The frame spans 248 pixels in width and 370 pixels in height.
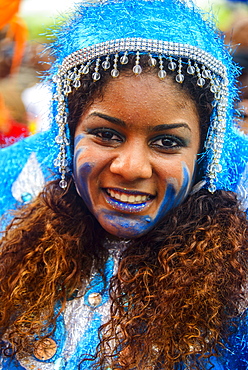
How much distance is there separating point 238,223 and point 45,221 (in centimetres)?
77

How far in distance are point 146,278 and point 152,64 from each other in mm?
706

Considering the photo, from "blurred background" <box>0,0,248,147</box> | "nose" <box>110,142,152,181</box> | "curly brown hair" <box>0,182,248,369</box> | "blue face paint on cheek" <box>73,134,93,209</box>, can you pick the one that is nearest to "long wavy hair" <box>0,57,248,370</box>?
"curly brown hair" <box>0,182,248,369</box>

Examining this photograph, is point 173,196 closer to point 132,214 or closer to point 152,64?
point 132,214

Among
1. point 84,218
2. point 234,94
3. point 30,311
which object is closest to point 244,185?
point 234,94

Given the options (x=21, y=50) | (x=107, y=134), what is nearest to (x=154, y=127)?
(x=107, y=134)

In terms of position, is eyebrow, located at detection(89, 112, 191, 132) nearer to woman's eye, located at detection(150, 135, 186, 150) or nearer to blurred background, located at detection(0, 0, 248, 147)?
woman's eye, located at detection(150, 135, 186, 150)

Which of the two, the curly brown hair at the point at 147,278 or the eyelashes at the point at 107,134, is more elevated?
the eyelashes at the point at 107,134

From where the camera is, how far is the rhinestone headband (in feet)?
4.08

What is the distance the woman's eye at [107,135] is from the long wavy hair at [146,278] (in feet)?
0.40

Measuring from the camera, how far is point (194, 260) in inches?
51.7

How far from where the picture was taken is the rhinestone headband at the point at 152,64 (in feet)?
4.08

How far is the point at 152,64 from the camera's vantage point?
1231 millimetres

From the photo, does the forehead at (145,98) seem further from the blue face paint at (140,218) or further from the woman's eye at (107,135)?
the blue face paint at (140,218)

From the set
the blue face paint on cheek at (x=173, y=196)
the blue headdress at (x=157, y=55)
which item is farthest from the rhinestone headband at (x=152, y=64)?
the blue face paint on cheek at (x=173, y=196)
